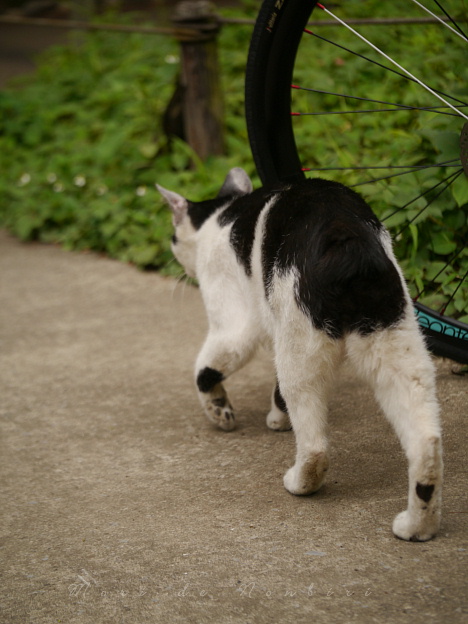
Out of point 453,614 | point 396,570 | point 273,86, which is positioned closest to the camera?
point 453,614

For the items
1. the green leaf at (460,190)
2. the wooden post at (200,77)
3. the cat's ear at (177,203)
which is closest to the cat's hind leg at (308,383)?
the cat's ear at (177,203)

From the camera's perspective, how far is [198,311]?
428cm

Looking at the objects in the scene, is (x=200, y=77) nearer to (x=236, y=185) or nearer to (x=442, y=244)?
(x=236, y=185)

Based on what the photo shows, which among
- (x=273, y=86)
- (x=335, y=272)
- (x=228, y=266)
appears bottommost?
(x=228, y=266)

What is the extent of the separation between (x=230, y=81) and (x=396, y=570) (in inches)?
202

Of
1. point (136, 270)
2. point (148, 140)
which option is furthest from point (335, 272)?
point (148, 140)

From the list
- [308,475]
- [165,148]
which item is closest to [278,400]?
[308,475]

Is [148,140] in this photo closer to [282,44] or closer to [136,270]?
[136,270]

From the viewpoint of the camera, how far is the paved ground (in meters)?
1.91

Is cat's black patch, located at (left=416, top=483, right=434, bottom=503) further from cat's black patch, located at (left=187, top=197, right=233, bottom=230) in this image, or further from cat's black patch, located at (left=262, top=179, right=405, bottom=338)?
cat's black patch, located at (left=187, top=197, right=233, bottom=230)

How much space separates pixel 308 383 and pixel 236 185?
3.92ft

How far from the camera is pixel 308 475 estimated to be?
7.61ft

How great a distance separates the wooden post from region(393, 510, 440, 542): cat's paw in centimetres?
373

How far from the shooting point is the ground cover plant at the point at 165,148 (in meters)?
3.50
